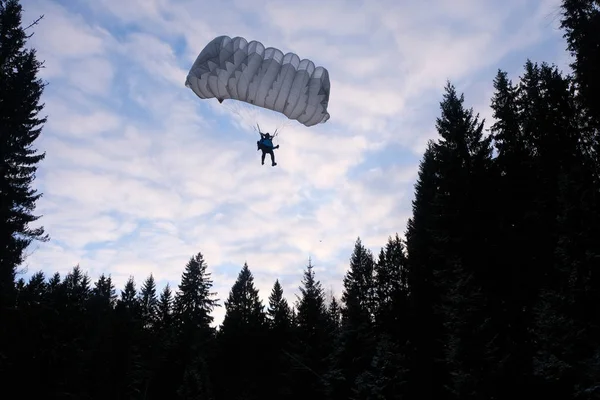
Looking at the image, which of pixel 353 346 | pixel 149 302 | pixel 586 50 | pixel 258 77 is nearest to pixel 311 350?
pixel 353 346

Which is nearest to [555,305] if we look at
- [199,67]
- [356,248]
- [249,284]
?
[199,67]

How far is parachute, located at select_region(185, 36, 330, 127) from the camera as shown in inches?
746

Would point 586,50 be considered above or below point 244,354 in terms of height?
above

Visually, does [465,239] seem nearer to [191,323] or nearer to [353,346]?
[353,346]

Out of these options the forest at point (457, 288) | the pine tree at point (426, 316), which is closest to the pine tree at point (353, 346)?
the forest at point (457, 288)

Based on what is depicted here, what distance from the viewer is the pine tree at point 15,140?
20.5 meters

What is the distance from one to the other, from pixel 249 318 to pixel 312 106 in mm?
25685

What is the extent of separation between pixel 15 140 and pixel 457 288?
23.1m

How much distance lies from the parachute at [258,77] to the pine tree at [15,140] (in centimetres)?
835

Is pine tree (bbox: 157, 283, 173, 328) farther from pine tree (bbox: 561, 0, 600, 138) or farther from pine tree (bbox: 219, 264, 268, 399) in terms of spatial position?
pine tree (bbox: 561, 0, 600, 138)

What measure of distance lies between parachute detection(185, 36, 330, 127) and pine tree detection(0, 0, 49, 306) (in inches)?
329

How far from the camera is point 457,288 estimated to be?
59.4 feet

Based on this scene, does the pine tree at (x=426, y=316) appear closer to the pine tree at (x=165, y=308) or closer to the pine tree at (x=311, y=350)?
the pine tree at (x=311, y=350)

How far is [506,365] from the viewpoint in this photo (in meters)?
16.5
